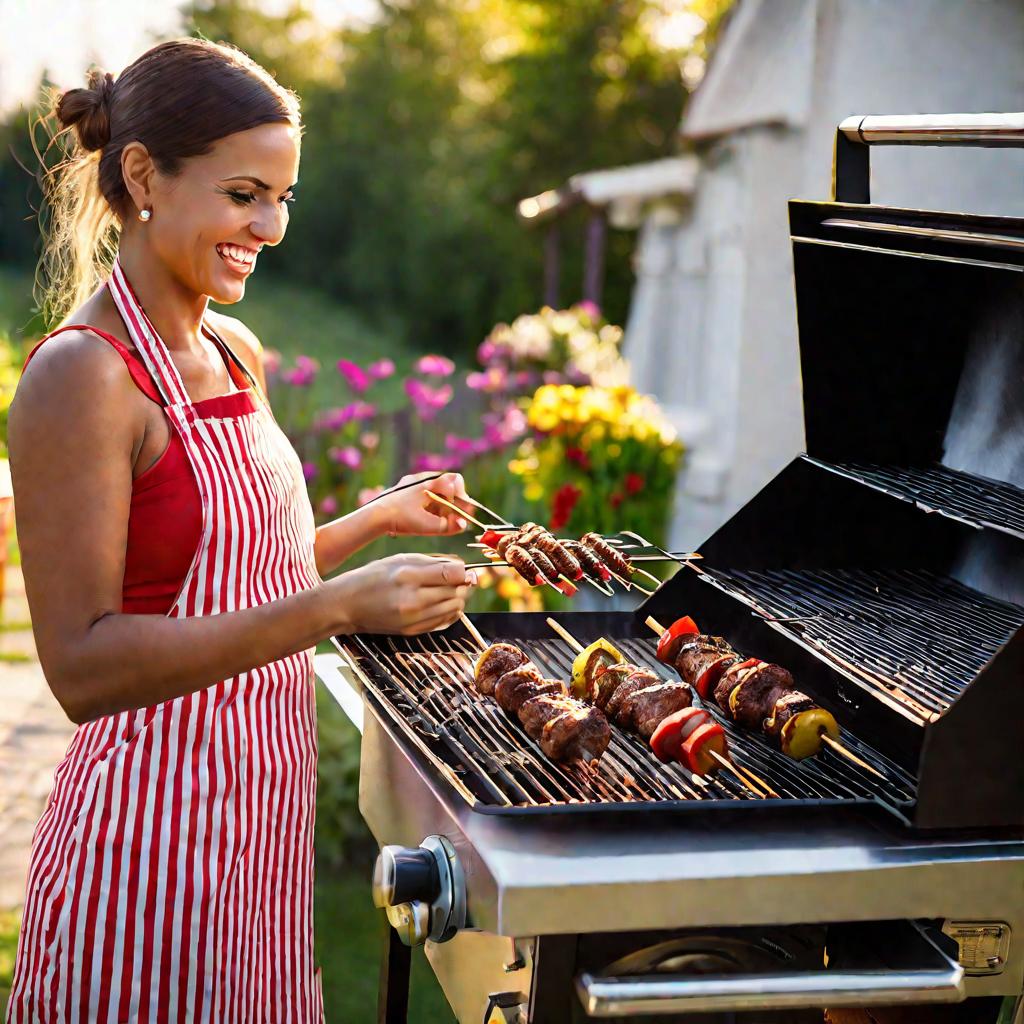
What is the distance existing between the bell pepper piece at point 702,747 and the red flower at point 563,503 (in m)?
3.74

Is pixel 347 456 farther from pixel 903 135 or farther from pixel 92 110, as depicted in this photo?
pixel 903 135

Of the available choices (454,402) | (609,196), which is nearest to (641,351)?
(609,196)

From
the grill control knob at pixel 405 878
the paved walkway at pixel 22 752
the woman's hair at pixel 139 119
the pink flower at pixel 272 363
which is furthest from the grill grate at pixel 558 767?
the pink flower at pixel 272 363

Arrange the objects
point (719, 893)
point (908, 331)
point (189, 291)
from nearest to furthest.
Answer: point (719, 893) < point (189, 291) < point (908, 331)

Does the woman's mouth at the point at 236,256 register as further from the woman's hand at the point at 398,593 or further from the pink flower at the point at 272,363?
the pink flower at the point at 272,363

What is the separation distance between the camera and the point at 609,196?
1101 cm

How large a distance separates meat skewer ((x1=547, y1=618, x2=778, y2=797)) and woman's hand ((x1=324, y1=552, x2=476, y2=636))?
38cm

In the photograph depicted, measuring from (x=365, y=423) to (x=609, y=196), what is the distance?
4553mm

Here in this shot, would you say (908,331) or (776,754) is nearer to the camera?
(776,754)

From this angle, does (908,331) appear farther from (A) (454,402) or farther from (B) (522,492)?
(A) (454,402)

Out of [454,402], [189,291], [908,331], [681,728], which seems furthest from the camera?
[454,402]

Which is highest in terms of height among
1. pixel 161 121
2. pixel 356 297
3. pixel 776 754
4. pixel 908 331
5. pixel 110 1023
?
pixel 161 121

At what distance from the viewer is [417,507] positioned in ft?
8.93

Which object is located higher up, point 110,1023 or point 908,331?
point 908,331
